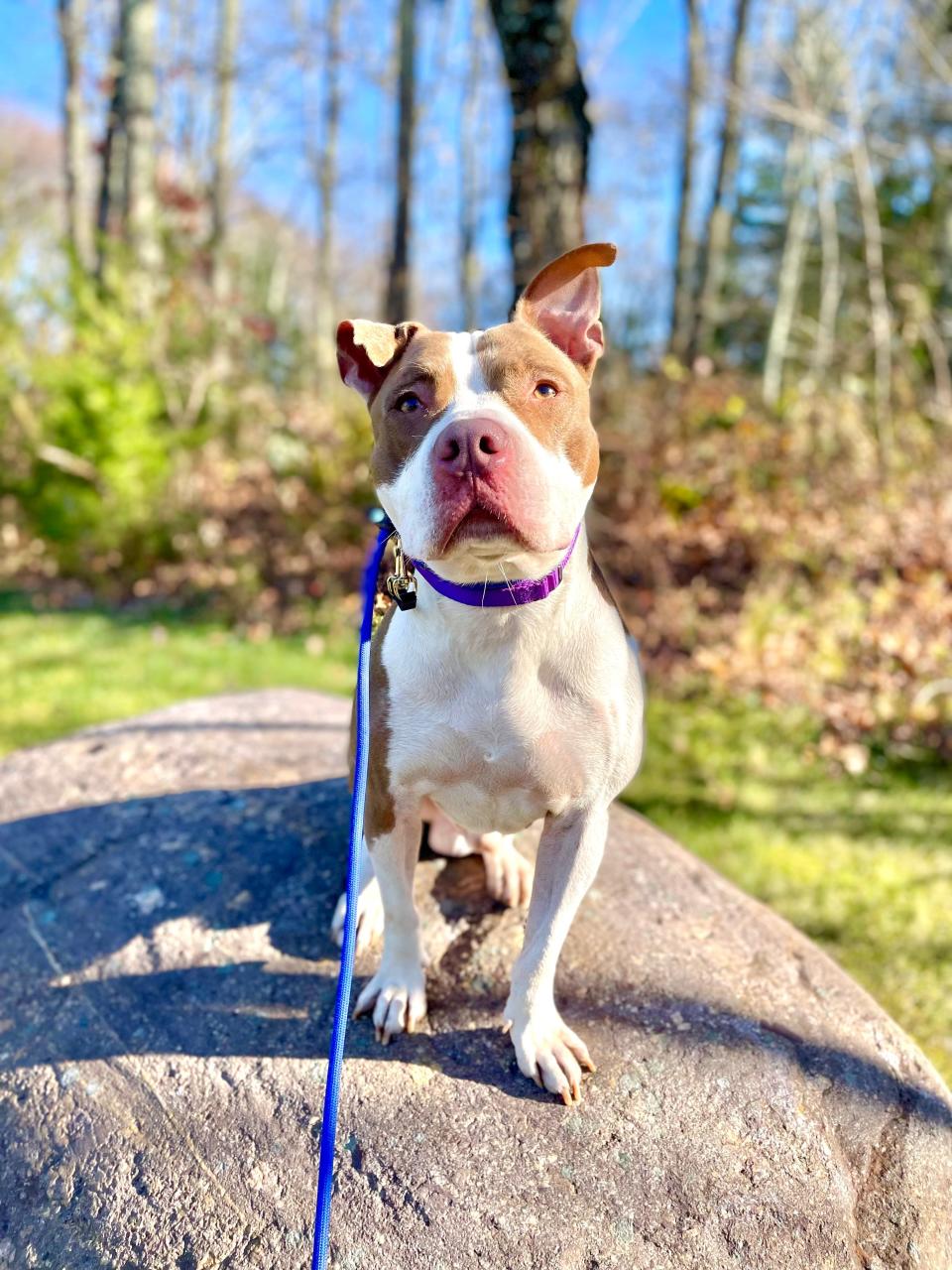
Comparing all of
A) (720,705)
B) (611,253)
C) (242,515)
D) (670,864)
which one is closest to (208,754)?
(670,864)

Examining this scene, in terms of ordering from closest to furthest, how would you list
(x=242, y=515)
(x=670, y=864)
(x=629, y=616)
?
(x=670, y=864), (x=629, y=616), (x=242, y=515)

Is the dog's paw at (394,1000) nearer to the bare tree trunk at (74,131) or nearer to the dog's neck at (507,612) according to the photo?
the dog's neck at (507,612)

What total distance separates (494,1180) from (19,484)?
28.9ft

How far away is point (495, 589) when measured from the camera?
1819 millimetres

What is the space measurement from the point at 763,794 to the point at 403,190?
7.82 m

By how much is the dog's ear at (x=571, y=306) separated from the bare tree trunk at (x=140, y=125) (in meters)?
8.77

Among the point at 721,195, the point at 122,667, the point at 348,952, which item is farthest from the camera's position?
the point at 721,195

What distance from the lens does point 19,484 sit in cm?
903

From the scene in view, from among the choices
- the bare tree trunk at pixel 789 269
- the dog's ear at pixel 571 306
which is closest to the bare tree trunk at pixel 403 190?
the bare tree trunk at pixel 789 269

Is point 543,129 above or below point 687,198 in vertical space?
below

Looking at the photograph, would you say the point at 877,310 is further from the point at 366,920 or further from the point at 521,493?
the point at 521,493

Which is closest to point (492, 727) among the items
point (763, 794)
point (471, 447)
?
point (471, 447)

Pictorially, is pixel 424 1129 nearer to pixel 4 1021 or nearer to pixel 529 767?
pixel 529 767

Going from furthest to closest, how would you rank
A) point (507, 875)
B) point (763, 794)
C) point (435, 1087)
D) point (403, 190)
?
1. point (403, 190)
2. point (763, 794)
3. point (507, 875)
4. point (435, 1087)
